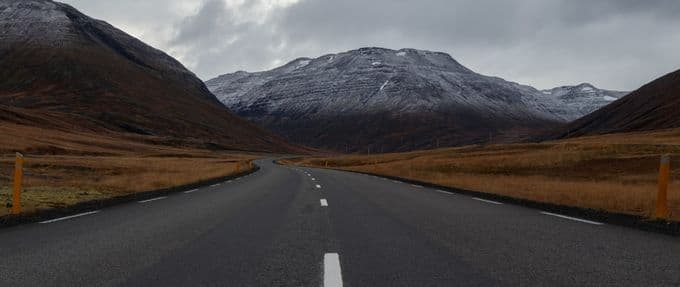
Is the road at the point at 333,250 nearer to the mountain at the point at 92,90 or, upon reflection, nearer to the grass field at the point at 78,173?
the grass field at the point at 78,173

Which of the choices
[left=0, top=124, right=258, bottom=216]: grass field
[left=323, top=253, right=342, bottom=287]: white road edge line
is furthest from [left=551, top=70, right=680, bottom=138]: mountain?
[left=323, top=253, right=342, bottom=287]: white road edge line

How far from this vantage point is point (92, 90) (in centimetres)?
15950

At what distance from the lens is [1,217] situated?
1002 centimetres

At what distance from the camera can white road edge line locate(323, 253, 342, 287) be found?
5503 mm

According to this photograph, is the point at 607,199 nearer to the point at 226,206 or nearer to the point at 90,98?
the point at 226,206

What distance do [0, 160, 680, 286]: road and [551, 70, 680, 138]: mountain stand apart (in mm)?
140358

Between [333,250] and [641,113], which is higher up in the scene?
[641,113]

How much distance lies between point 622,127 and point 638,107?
21.5 metres

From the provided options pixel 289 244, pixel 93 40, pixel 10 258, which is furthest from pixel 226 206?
pixel 93 40

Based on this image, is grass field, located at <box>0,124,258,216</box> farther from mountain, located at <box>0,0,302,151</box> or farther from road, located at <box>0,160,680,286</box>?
mountain, located at <box>0,0,302,151</box>

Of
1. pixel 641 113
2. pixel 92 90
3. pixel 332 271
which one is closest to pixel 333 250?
pixel 332 271

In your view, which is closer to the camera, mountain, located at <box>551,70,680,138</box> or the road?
the road

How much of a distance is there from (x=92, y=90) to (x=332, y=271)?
170 metres

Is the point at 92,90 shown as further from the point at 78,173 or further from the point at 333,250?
the point at 333,250
